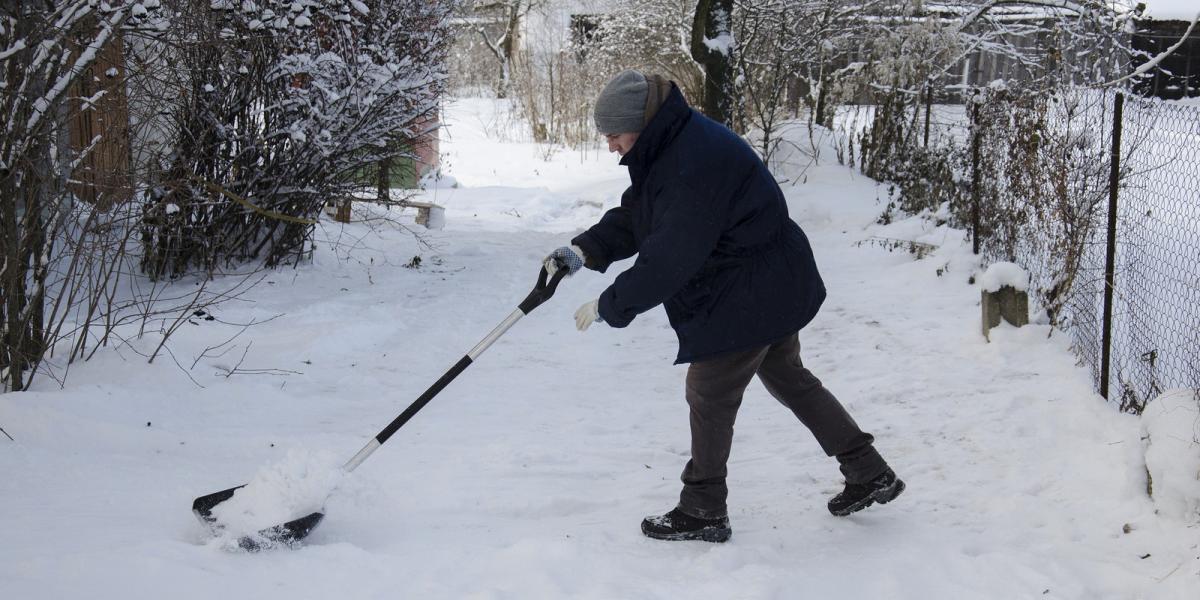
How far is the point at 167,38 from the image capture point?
5.31m

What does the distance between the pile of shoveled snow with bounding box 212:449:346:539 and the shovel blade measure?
0.02 meters

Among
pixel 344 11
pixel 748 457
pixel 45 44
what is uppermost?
pixel 344 11

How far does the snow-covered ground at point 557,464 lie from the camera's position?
9.61 ft

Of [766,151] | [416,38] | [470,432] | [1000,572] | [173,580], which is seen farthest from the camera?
[766,151]

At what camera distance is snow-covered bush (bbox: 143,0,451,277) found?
6625 mm

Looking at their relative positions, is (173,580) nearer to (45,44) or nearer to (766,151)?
(45,44)

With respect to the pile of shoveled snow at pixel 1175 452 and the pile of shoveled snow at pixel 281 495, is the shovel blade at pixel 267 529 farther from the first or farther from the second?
the pile of shoveled snow at pixel 1175 452

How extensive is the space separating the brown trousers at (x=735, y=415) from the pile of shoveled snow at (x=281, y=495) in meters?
1.21

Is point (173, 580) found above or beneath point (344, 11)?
beneath

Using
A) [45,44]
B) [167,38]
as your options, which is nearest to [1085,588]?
[45,44]

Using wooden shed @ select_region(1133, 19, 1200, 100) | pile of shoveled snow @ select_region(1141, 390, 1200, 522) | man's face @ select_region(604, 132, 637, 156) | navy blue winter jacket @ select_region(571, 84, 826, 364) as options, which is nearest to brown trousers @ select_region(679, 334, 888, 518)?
navy blue winter jacket @ select_region(571, 84, 826, 364)

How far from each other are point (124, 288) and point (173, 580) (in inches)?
184

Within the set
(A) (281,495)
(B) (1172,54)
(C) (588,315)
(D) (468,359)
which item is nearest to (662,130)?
(C) (588,315)

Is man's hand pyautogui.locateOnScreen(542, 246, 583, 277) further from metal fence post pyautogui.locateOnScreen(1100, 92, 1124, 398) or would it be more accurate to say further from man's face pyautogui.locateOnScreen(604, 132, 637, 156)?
metal fence post pyautogui.locateOnScreen(1100, 92, 1124, 398)
